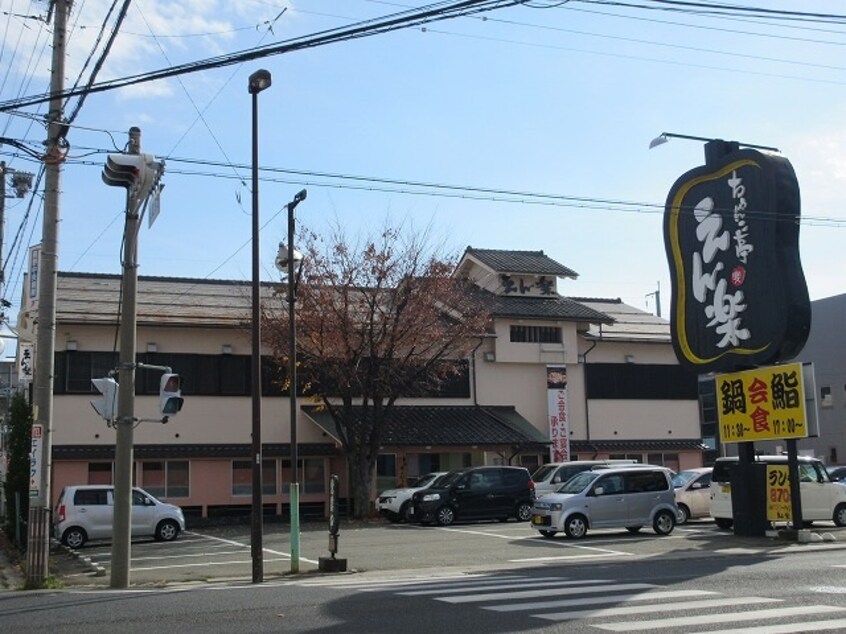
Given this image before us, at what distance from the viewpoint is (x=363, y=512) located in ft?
106

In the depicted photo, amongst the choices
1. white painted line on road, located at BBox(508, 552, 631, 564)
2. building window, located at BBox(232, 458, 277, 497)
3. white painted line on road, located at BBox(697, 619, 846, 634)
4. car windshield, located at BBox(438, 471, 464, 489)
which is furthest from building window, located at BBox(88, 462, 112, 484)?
white painted line on road, located at BBox(697, 619, 846, 634)

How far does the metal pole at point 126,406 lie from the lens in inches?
621

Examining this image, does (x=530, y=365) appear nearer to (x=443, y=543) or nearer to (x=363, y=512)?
(x=363, y=512)

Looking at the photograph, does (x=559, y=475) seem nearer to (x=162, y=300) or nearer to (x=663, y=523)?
(x=663, y=523)

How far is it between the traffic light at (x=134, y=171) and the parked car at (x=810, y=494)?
16385mm

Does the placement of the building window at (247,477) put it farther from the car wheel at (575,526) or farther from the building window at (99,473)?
the car wheel at (575,526)

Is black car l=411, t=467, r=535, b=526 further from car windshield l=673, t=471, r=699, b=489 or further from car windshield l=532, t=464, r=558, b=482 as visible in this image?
car windshield l=673, t=471, r=699, b=489

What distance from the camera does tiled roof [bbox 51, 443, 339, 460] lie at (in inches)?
1248

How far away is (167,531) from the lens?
2627 cm

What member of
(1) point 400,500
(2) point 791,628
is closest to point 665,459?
(1) point 400,500

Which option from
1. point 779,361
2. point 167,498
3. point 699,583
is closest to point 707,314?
point 779,361

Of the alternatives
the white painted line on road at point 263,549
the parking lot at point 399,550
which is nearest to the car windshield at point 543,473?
the parking lot at point 399,550

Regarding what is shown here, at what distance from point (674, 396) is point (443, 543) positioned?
2254 centimetres

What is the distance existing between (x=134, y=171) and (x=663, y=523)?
1566cm
